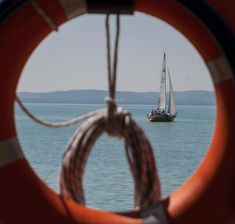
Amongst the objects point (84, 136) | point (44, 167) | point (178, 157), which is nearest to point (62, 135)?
point (178, 157)

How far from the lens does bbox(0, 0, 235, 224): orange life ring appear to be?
1.47 meters

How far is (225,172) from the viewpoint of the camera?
151cm

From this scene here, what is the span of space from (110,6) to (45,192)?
1.53ft

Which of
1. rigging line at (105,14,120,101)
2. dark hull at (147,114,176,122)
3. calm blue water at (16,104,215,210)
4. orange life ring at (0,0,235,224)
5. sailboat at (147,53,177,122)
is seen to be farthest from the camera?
dark hull at (147,114,176,122)

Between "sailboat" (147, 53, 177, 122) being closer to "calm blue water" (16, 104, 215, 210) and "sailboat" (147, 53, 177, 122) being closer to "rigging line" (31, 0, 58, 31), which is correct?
"calm blue water" (16, 104, 215, 210)

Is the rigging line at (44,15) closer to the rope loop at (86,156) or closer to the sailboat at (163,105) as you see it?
the rope loop at (86,156)

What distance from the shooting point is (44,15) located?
1.52 m

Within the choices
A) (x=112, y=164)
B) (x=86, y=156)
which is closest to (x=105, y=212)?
(x=86, y=156)

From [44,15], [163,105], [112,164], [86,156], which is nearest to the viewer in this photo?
[44,15]

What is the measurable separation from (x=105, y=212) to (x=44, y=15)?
0.49m

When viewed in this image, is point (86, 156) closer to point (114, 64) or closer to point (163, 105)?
point (114, 64)

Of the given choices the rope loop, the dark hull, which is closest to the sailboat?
the dark hull

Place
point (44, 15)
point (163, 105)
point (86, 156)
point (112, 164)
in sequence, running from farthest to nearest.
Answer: point (163, 105) → point (112, 164) → point (86, 156) → point (44, 15)


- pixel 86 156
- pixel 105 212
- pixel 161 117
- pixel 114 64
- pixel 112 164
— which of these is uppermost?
pixel 114 64
